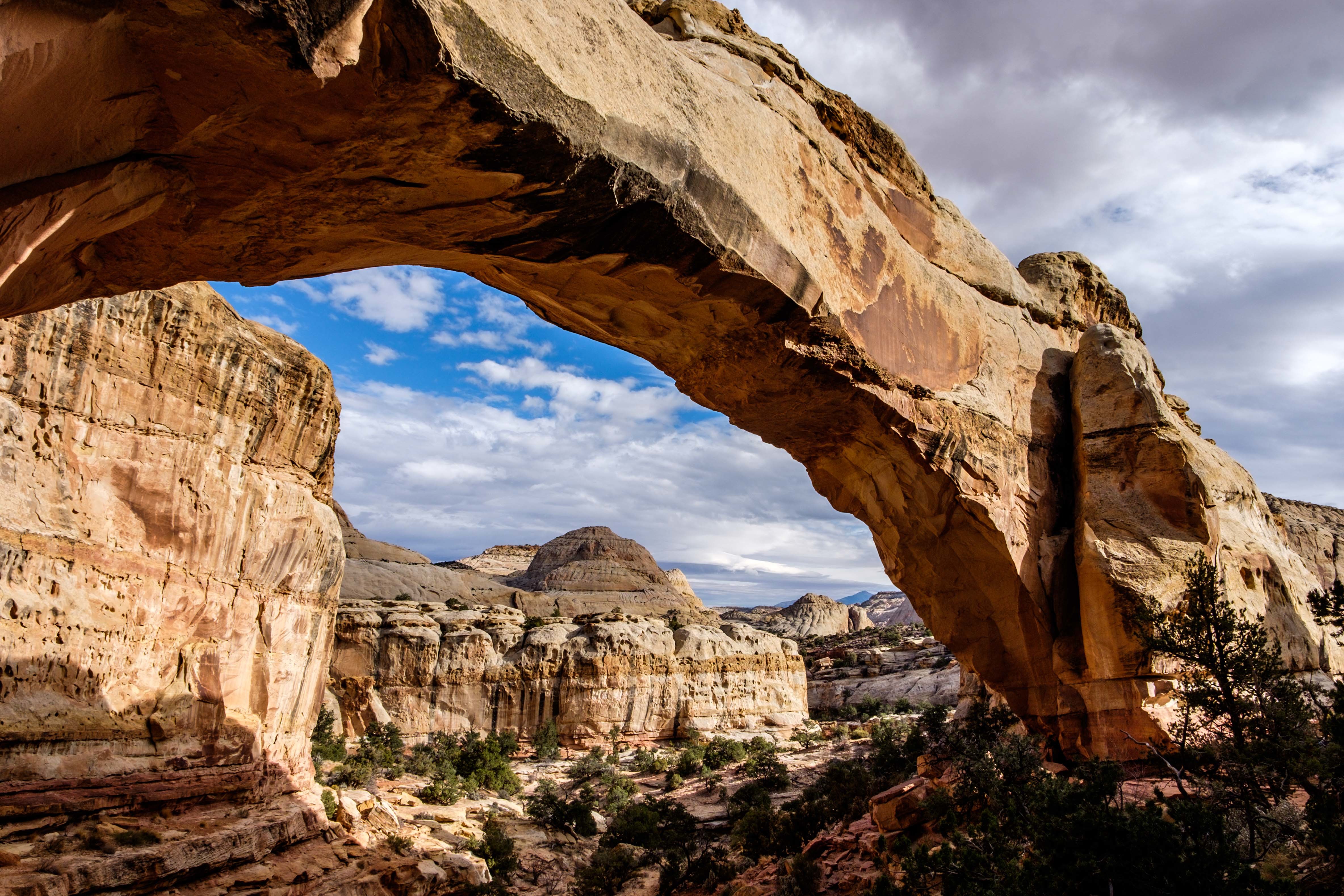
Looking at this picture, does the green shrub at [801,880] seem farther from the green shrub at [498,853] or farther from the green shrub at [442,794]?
the green shrub at [442,794]

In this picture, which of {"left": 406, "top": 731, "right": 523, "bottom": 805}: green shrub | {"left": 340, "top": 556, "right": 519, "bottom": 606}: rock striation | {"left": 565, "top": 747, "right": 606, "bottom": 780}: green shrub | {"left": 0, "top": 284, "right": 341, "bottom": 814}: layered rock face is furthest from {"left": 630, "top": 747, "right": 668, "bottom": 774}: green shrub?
{"left": 340, "top": 556, "right": 519, "bottom": 606}: rock striation

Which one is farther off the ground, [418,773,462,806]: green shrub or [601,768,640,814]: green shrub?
[418,773,462,806]: green shrub

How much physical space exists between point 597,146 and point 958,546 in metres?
7.76

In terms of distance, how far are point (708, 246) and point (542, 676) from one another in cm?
2880

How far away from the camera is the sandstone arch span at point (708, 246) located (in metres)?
3.68

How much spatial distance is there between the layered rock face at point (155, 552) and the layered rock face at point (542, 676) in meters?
14.3

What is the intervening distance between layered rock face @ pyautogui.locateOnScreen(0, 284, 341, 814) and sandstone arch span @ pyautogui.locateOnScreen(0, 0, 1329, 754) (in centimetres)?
791

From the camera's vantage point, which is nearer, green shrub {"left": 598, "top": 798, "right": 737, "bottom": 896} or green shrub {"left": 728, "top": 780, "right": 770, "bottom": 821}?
green shrub {"left": 598, "top": 798, "right": 737, "bottom": 896}

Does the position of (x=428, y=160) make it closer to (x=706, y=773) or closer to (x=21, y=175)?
(x=21, y=175)

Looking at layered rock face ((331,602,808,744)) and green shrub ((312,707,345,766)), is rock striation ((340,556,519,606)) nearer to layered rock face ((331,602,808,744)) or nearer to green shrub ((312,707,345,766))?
layered rock face ((331,602,808,744))

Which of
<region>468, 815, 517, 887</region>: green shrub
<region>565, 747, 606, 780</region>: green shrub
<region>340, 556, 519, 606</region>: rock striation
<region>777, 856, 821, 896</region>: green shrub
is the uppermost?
<region>340, 556, 519, 606</region>: rock striation

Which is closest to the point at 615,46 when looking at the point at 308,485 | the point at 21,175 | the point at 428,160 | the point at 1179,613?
the point at 428,160

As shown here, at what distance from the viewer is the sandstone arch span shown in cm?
368

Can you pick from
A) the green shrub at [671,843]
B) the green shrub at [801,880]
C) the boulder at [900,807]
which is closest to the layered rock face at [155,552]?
the green shrub at [671,843]
